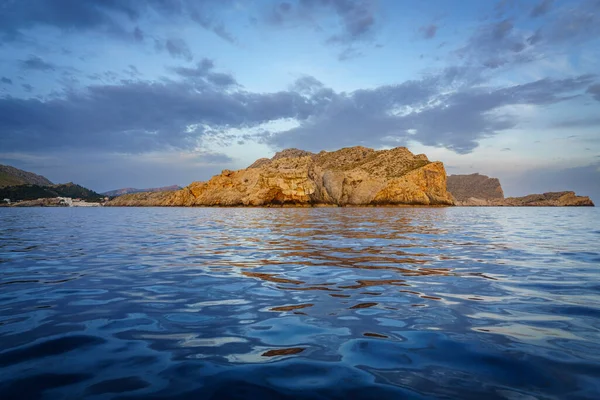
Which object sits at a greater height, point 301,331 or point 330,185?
point 330,185

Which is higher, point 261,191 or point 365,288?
point 261,191

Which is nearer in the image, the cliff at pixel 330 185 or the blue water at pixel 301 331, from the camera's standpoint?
the blue water at pixel 301 331

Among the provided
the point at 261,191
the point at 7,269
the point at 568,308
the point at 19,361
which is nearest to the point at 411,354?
the point at 568,308

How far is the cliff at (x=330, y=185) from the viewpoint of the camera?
11131 cm

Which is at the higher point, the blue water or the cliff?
the cliff

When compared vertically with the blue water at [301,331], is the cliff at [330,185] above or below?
above

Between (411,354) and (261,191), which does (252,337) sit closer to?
(411,354)

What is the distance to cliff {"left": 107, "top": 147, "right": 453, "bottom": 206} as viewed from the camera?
111312 mm

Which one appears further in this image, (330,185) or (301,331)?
(330,185)

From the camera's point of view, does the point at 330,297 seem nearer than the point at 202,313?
No

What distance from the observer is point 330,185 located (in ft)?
405

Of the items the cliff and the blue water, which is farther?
the cliff

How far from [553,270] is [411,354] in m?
7.54

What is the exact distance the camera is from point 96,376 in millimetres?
3385
